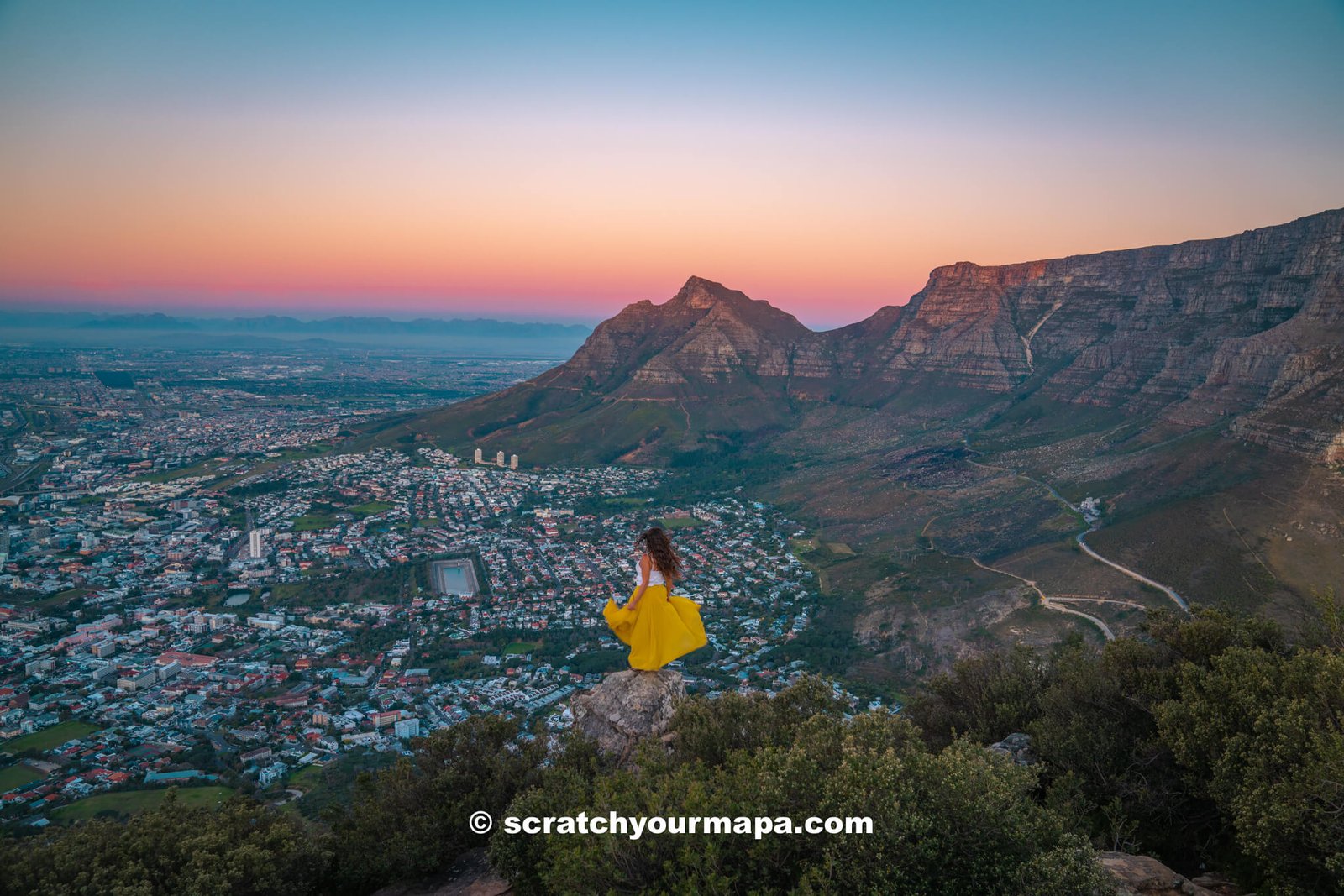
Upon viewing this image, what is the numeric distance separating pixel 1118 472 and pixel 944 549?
55.9ft

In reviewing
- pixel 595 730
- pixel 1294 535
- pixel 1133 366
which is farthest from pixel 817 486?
pixel 595 730

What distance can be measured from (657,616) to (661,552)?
163 centimetres

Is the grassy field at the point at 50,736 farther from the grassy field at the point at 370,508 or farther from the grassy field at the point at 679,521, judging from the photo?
the grassy field at the point at 679,521

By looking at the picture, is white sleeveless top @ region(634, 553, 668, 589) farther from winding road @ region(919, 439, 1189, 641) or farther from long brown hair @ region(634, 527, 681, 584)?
winding road @ region(919, 439, 1189, 641)

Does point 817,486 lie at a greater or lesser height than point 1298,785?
lesser

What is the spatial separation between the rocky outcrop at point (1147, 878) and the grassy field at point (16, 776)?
1429 inches

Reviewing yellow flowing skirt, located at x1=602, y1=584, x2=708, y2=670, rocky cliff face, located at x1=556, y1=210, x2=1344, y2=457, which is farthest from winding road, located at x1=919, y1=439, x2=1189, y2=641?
yellow flowing skirt, located at x1=602, y1=584, x2=708, y2=670

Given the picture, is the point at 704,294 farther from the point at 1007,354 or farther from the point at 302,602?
the point at 302,602

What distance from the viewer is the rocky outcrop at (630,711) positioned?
1389 centimetres

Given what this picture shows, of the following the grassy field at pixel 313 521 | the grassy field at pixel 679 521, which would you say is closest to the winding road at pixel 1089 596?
the grassy field at pixel 679 521

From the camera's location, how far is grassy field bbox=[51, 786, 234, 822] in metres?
23.8

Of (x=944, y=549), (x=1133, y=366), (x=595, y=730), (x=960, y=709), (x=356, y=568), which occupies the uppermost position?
(x=1133, y=366)

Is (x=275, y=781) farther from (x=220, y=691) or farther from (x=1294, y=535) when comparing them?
(x=1294, y=535)

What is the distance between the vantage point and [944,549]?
172 feet
